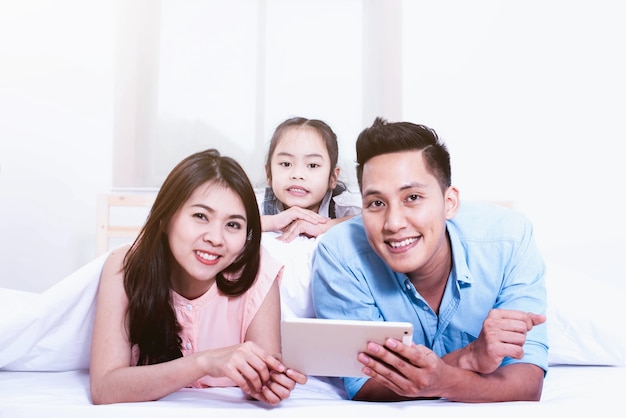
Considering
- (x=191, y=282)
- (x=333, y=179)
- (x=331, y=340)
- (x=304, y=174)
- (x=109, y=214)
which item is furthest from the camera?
(x=109, y=214)

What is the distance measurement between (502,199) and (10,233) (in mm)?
2434

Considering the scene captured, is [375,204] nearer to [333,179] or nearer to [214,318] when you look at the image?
[214,318]

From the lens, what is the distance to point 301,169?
190 centimetres

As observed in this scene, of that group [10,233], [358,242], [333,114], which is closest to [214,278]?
[358,242]

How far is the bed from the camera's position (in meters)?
0.91

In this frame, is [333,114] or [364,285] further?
[333,114]

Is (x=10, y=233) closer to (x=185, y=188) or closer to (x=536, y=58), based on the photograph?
(x=185, y=188)

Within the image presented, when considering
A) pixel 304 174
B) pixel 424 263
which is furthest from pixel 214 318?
pixel 304 174

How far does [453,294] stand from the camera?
1.19 meters

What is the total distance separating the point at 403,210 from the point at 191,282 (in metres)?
0.46

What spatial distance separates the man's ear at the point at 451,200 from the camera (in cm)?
120

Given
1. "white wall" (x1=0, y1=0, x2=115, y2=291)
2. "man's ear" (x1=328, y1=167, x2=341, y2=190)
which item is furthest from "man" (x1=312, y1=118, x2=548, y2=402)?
"white wall" (x1=0, y1=0, x2=115, y2=291)

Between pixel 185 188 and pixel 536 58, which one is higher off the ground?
pixel 536 58

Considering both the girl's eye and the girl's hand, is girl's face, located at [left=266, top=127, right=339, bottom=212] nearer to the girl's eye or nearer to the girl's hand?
the girl's hand
